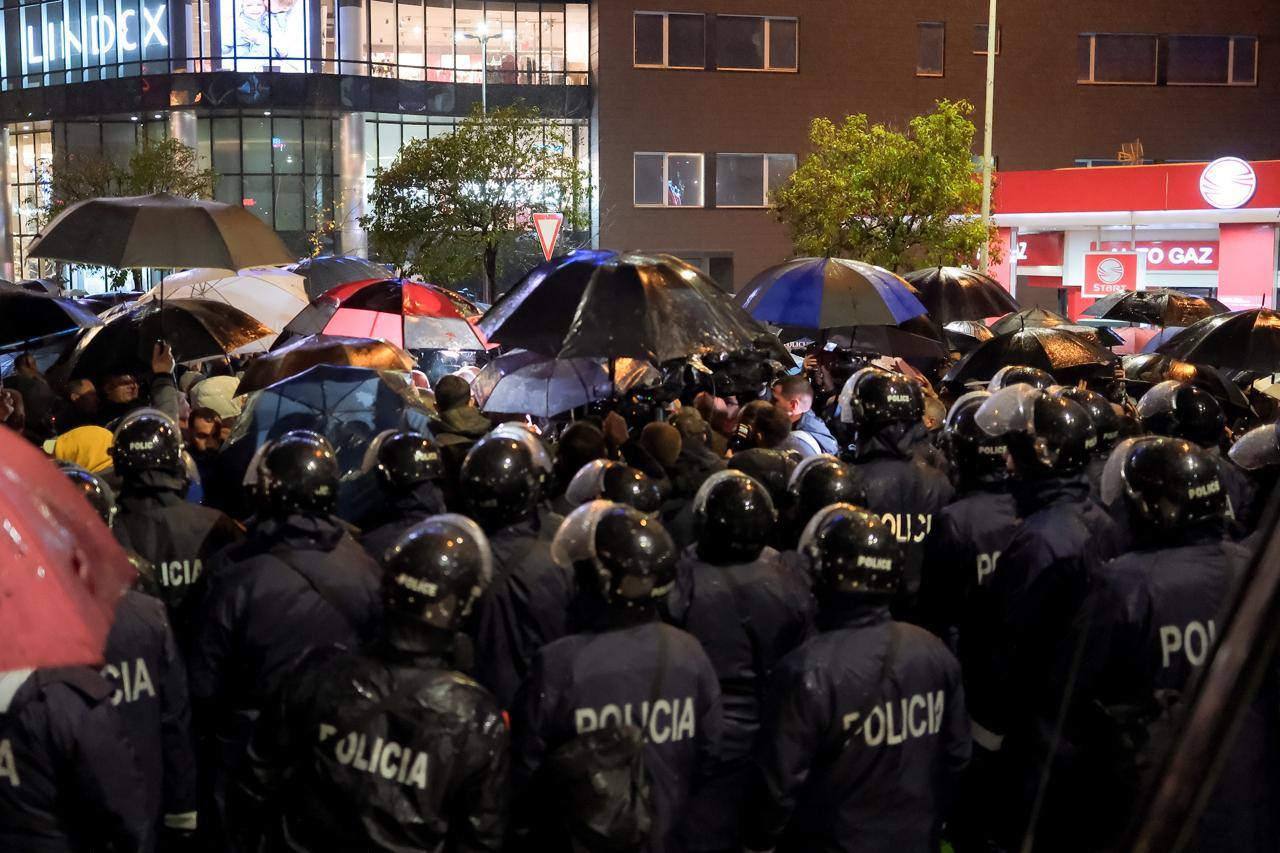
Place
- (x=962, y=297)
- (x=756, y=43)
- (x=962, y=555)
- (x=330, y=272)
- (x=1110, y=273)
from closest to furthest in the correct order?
1. (x=962, y=555)
2. (x=962, y=297)
3. (x=330, y=272)
4. (x=1110, y=273)
5. (x=756, y=43)

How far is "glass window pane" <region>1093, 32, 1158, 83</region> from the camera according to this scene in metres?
45.3

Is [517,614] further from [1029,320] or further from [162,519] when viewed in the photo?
[1029,320]

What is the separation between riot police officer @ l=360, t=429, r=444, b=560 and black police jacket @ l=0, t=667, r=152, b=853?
1.92 metres

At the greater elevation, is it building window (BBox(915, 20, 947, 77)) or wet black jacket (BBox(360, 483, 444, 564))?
building window (BBox(915, 20, 947, 77))

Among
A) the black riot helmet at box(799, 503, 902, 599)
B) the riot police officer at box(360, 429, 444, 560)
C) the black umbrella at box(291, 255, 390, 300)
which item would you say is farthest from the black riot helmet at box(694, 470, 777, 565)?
the black umbrella at box(291, 255, 390, 300)

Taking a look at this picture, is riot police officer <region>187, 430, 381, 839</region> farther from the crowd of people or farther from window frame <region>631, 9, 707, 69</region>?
window frame <region>631, 9, 707, 69</region>

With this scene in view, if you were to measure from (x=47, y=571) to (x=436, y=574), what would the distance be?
184 centimetres

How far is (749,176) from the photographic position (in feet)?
143

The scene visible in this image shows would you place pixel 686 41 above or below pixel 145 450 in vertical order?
above

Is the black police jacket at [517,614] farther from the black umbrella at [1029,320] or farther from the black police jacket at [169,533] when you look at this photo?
the black umbrella at [1029,320]

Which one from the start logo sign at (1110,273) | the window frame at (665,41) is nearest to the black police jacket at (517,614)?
the start logo sign at (1110,273)

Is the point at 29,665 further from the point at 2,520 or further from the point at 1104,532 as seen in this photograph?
the point at 1104,532

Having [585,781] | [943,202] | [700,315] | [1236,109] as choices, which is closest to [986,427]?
[700,315]

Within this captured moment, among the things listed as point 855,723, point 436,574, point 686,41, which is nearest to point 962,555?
point 855,723
